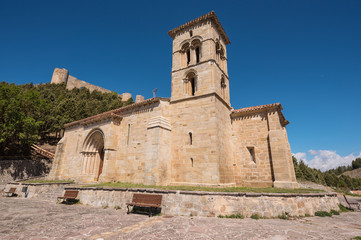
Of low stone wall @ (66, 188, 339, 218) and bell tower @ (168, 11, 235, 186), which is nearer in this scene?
low stone wall @ (66, 188, 339, 218)

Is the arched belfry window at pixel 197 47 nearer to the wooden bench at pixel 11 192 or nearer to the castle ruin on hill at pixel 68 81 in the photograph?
the wooden bench at pixel 11 192

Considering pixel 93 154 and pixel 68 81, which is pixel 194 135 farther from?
pixel 68 81

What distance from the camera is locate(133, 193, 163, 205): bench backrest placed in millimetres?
7915

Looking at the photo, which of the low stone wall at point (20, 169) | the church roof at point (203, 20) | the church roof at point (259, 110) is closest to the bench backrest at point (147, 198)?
the church roof at point (259, 110)

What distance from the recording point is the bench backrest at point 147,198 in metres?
7.91

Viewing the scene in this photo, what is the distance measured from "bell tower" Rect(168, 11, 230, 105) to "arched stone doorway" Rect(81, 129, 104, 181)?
28.4ft

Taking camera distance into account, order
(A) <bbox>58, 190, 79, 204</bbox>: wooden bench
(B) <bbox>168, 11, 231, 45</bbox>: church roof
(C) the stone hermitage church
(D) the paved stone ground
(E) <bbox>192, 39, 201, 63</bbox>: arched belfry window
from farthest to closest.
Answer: (E) <bbox>192, 39, 201, 63</bbox>: arched belfry window, (B) <bbox>168, 11, 231, 45</bbox>: church roof, (C) the stone hermitage church, (A) <bbox>58, 190, 79, 204</bbox>: wooden bench, (D) the paved stone ground

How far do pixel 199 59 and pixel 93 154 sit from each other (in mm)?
13487

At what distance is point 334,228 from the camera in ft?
19.6

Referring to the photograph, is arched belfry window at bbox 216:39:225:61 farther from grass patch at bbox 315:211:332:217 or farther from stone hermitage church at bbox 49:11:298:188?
grass patch at bbox 315:211:332:217

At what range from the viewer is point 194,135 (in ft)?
44.0

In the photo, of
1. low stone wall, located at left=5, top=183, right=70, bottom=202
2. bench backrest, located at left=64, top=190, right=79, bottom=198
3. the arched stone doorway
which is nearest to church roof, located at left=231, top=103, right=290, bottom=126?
the arched stone doorway

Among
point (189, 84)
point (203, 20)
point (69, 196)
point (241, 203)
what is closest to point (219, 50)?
point (203, 20)

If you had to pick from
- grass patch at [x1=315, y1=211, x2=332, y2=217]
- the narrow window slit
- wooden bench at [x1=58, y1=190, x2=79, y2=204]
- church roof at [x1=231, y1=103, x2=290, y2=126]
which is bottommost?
grass patch at [x1=315, y1=211, x2=332, y2=217]
